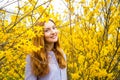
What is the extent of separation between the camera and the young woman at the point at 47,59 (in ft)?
10.7

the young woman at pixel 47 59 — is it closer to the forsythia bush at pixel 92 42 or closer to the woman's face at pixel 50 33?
the woman's face at pixel 50 33

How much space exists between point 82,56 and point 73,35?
1.52ft

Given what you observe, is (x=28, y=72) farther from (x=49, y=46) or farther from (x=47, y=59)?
(x=49, y=46)

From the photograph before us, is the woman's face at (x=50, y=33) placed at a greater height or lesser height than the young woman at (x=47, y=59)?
greater

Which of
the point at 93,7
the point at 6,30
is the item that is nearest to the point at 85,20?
the point at 93,7

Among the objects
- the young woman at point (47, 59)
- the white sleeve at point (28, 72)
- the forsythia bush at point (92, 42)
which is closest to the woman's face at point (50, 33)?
the young woman at point (47, 59)

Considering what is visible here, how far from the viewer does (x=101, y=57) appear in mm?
5496

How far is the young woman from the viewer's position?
326 cm

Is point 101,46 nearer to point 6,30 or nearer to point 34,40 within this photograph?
point 34,40

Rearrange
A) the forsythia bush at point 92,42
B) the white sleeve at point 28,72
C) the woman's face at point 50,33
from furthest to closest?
the forsythia bush at point 92,42
the woman's face at point 50,33
the white sleeve at point 28,72

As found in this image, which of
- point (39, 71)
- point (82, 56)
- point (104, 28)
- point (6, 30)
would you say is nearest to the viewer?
point (6, 30)

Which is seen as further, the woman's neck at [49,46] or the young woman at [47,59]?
the woman's neck at [49,46]

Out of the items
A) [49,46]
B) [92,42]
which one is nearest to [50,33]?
[49,46]

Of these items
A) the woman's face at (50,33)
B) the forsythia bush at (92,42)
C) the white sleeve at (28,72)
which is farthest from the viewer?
the forsythia bush at (92,42)
